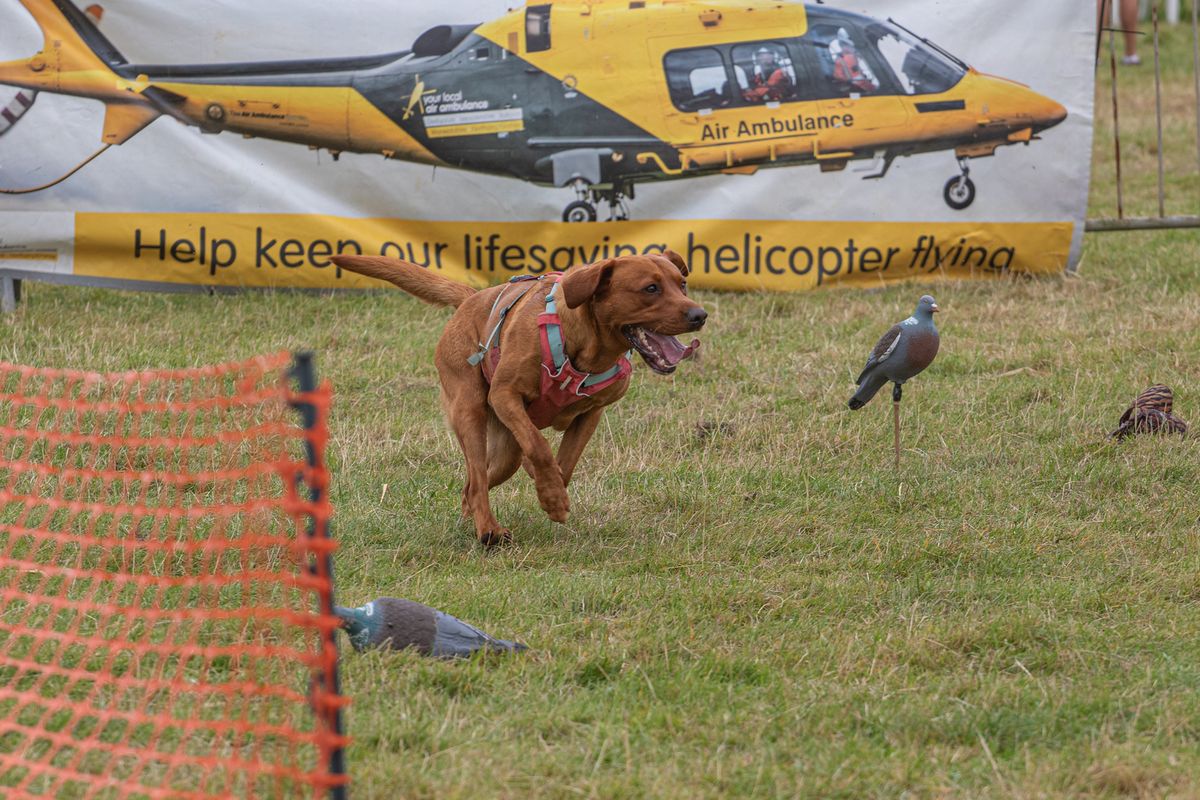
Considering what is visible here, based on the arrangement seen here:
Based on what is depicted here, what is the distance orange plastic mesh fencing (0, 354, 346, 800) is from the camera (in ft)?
10.6

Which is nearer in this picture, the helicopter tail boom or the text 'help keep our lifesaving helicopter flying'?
the helicopter tail boom

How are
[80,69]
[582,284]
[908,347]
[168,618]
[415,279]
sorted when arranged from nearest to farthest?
[168,618], [582,284], [908,347], [415,279], [80,69]

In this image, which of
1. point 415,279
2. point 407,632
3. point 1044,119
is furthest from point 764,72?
point 407,632

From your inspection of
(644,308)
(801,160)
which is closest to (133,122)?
(801,160)

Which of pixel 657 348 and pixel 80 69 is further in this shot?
pixel 80 69

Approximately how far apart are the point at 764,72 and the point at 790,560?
4.70m

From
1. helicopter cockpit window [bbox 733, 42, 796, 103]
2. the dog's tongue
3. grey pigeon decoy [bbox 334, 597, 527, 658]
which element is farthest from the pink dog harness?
helicopter cockpit window [bbox 733, 42, 796, 103]

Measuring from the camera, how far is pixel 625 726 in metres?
3.60

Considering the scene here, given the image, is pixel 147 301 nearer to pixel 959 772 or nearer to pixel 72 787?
pixel 72 787

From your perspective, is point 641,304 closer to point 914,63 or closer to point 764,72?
point 764,72

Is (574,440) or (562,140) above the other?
(562,140)

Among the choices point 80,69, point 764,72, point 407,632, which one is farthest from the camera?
point 764,72

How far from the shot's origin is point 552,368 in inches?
201

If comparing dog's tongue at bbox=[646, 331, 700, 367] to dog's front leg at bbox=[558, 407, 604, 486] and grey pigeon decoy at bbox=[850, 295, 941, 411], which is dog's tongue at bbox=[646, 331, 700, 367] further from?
grey pigeon decoy at bbox=[850, 295, 941, 411]
